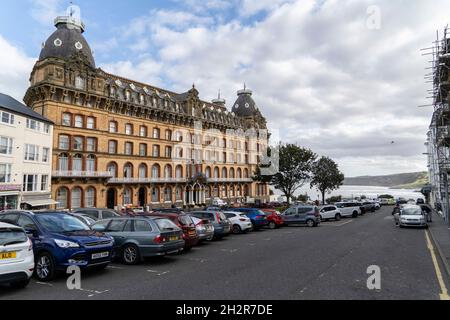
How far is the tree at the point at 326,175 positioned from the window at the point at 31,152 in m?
41.5

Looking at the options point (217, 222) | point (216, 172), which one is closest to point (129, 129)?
point (216, 172)

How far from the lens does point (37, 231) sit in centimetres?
930

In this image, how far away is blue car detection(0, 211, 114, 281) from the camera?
8.73m

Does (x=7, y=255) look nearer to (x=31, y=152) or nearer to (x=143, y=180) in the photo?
(x=31, y=152)

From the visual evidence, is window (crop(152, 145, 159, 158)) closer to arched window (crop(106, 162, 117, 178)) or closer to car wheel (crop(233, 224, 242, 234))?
arched window (crop(106, 162, 117, 178))

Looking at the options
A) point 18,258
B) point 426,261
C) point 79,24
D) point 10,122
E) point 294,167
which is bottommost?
point 426,261

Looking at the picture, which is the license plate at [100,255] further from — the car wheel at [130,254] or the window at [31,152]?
the window at [31,152]

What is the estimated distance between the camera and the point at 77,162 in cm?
4281

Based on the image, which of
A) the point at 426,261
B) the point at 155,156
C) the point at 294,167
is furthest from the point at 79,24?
the point at 426,261

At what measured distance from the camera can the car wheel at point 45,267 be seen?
8.78m

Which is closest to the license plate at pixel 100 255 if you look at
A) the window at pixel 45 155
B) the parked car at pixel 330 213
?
the parked car at pixel 330 213

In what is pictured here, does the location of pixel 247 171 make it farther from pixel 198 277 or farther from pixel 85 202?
pixel 198 277
